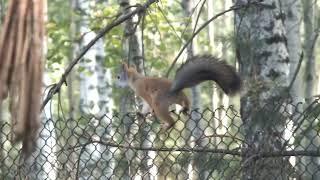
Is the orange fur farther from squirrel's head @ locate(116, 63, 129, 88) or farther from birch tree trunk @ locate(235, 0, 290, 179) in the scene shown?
birch tree trunk @ locate(235, 0, 290, 179)

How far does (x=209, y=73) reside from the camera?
13.1ft

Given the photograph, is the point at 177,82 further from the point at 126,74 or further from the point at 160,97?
the point at 126,74

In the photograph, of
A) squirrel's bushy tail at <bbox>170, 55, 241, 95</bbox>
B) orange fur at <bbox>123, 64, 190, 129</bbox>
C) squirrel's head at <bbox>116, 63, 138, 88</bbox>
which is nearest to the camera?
squirrel's bushy tail at <bbox>170, 55, 241, 95</bbox>

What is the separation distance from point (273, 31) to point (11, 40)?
392 cm

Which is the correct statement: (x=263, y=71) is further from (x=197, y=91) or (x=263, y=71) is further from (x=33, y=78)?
(x=197, y=91)

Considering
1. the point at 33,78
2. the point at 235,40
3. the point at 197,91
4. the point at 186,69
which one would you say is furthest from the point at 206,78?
the point at 197,91

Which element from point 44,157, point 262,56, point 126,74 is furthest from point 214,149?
point 126,74

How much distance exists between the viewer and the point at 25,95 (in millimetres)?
818

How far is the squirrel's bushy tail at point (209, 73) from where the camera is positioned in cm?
384

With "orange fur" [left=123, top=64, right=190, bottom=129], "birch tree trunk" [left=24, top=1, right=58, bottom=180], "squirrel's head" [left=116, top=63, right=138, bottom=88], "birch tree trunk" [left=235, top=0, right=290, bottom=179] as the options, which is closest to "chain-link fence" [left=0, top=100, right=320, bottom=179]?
"birch tree trunk" [left=24, top=1, right=58, bottom=180]

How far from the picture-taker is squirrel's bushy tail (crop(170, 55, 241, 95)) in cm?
384

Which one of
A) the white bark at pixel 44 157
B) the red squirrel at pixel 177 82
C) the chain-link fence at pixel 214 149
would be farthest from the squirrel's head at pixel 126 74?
the chain-link fence at pixel 214 149

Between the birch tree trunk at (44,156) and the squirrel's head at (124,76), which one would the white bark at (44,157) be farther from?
the squirrel's head at (124,76)

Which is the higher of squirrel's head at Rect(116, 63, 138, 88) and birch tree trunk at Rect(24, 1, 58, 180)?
squirrel's head at Rect(116, 63, 138, 88)
